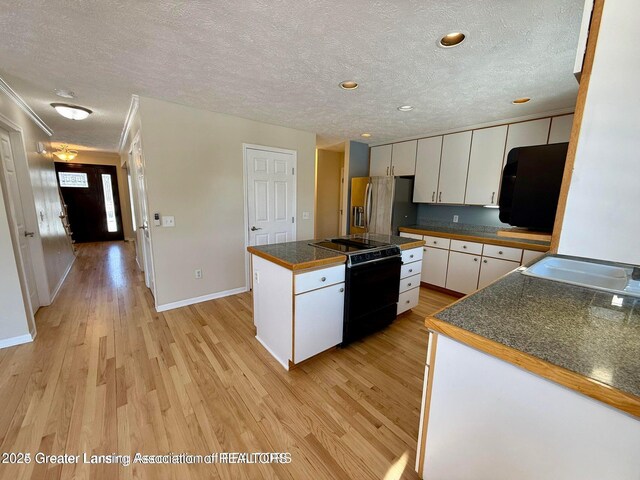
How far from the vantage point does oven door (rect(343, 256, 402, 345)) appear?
212 cm

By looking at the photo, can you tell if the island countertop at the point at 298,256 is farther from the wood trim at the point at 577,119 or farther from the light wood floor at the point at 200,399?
the wood trim at the point at 577,119

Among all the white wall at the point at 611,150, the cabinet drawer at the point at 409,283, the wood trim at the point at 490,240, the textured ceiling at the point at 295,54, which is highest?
the textured ceiling at the point at 295,54

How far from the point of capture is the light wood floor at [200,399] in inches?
53.4

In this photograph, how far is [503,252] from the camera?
3055 mm

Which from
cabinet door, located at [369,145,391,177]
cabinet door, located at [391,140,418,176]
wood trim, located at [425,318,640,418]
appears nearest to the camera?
wood trim, located at [425,318,640,418]

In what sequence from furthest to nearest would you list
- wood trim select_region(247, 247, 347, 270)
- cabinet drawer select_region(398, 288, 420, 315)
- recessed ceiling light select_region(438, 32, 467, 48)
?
cabinet drawer select_region(398, 288, 420, 315)
wood trim select_region(247, 247, 347, 270)
recessed ceiling light select_region(438, 32, 467, 48)

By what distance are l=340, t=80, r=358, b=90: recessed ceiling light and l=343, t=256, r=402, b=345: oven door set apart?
5.29 ft

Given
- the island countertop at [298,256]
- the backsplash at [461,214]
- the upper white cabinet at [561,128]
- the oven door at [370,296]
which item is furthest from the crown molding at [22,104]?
the upper white cabinet at [561,128]

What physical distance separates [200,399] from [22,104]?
385 centimetres

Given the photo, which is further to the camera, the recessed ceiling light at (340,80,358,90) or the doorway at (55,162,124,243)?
the doorway at (55,162,124,243)

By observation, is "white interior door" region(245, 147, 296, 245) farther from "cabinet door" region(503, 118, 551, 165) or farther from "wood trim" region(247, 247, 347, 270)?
"cabinet door" region(503, 118, 551, 165)

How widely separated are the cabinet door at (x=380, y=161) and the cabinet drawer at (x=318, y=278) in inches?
121

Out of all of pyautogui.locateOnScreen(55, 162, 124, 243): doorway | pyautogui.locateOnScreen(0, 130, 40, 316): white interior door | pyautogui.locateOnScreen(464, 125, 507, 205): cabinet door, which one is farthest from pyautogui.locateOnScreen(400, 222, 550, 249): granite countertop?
pyautogui.locateOnScreen(55, 162, 124, 243): doorway

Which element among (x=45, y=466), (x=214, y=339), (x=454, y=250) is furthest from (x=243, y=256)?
(x=454, y=250)
